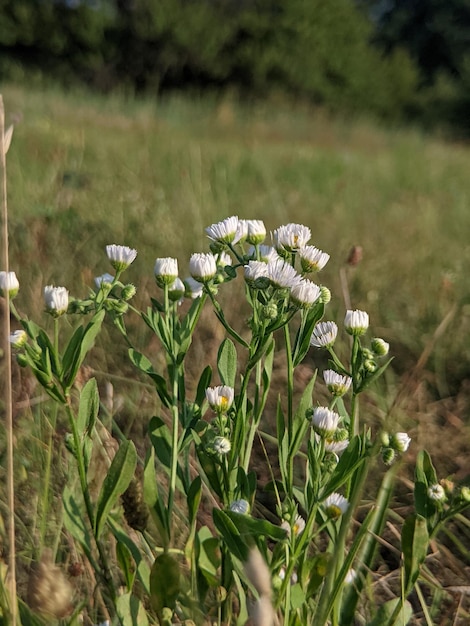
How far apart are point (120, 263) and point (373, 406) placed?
60 cm

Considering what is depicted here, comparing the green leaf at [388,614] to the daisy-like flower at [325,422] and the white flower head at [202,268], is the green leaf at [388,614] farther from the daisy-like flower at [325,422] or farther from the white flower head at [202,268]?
the white flower head at [202,268]

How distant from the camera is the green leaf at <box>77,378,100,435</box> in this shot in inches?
22.0

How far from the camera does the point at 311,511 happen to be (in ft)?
1.69

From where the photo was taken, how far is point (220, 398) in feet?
1.80

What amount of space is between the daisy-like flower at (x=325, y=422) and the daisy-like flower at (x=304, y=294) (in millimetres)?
87

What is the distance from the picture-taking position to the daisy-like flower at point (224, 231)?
58 centimetres

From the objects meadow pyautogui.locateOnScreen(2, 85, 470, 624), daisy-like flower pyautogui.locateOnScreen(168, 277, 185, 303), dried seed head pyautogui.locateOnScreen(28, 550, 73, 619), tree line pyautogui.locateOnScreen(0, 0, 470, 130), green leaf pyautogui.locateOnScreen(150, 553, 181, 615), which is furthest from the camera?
tree line pyautogui.locateOnScreen(0, 0, 470, 130)

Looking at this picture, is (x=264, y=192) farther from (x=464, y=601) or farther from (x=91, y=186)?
(x=464, y=601)

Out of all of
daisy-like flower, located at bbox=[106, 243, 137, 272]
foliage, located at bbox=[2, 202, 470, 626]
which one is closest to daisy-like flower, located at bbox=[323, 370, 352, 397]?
foliage, located at bbox=[2, 202, 470, 626]

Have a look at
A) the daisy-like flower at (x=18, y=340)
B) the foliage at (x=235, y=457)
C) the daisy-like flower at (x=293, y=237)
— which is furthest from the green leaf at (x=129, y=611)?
the daisy-like flower at (x=293, y=237)

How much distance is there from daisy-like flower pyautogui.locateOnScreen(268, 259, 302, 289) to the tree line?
11162 millimetres

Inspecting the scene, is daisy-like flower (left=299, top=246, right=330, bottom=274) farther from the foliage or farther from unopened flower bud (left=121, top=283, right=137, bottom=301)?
unopened flower bud (left=121, top=283, right=137, bottom=301)

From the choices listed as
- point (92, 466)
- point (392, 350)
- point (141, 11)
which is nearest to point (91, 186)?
point (392, 350)

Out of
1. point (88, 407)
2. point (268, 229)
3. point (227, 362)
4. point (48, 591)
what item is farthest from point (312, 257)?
point (268, 229)
